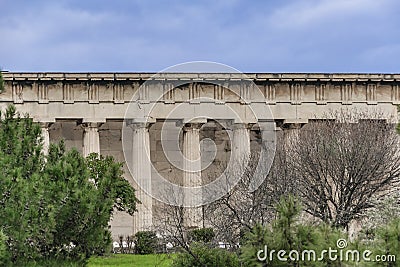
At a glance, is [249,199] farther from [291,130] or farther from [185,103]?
[185,103]

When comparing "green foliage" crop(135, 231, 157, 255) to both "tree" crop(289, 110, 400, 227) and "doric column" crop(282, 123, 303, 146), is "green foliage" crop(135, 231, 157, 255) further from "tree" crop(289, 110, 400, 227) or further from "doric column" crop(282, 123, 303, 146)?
"doric column" crop(282, 123, 303, 146)

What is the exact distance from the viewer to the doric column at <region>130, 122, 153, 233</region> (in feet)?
155

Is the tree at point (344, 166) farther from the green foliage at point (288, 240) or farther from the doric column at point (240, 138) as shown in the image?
the green foliage at point (288, 240)

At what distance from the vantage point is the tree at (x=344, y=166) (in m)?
33.7

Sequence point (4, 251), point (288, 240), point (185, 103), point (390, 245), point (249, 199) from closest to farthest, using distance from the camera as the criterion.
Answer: point (390, 245), point (288, 240), point (4, 251), point (249, 199), point (185, 103)

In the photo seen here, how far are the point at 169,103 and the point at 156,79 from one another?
52.4 inches

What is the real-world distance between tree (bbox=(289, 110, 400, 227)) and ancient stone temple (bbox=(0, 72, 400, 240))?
5914 mm

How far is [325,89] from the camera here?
1909 inches

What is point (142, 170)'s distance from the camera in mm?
47406

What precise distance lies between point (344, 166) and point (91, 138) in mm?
15728

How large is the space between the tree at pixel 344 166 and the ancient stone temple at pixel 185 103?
5.91 meters

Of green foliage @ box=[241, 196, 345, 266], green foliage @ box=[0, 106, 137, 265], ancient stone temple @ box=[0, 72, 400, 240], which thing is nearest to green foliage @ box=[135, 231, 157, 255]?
ancient stone temple @ box=[0, 72, 400, 240]

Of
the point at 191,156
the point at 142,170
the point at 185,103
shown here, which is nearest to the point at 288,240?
the point at 142,170

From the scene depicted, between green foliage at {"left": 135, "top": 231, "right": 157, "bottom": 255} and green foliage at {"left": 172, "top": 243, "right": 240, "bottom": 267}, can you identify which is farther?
green foliage at {"left": 135, "top": 231, "right": 157, "bottom": 255}
